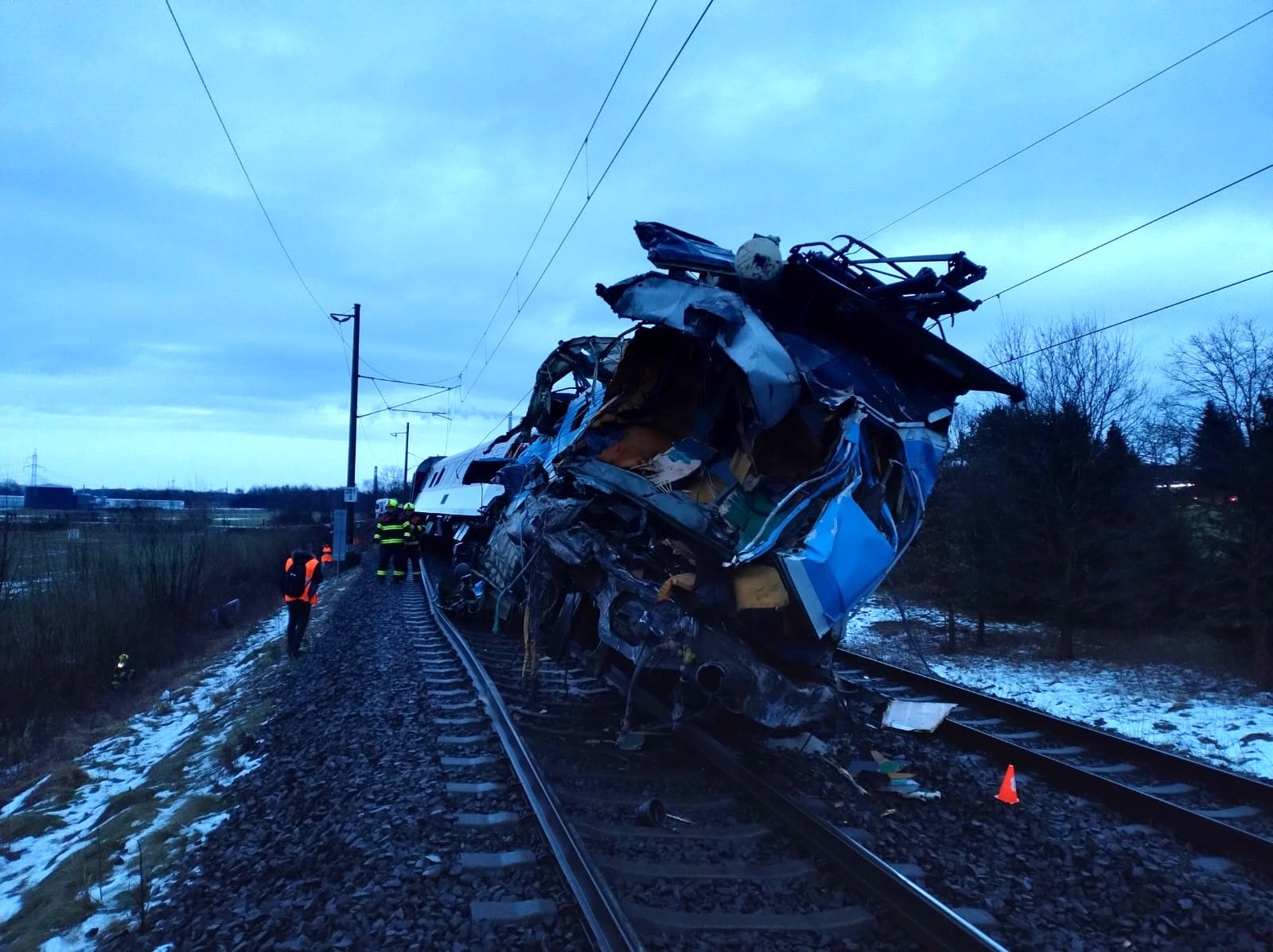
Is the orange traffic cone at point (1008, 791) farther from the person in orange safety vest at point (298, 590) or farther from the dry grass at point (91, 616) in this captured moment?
the dry grass at point (91, 616)

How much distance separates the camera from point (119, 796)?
705cm

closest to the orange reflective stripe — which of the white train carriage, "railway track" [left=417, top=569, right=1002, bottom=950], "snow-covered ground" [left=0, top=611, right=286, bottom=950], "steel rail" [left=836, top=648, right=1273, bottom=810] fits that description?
"snow-covered ground" [left=0, top=611, right=286, bottom=950]

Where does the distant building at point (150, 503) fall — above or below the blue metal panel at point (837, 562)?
above

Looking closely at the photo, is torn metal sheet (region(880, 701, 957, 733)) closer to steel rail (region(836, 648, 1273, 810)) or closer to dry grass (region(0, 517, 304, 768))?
steel rail (region(836, 648, 1273, 810))

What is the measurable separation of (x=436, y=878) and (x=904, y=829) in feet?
8.91

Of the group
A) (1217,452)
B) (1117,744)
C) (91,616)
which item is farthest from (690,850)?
(91,616)

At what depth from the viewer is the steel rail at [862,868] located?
347cm

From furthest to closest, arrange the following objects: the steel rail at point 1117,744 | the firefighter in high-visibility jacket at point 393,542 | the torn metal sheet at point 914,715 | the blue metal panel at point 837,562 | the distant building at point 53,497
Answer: the distant building at point 53,497 < the firefighter in high-visibility jacket at point 393,542 < the torn metal sheet at point 914,715 < the steel rail at point 1117,744 < the blue metal panel at point 837,562

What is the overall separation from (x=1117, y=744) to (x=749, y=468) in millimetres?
3832

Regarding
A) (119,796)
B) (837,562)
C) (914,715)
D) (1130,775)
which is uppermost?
(837,562)

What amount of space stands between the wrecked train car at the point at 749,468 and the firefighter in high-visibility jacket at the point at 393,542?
12532mm

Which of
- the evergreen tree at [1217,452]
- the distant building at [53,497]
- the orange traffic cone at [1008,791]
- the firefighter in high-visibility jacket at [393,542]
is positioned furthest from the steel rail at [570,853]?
the distant building at [53,497]

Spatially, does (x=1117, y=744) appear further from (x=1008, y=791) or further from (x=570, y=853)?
(x=570, y=853)

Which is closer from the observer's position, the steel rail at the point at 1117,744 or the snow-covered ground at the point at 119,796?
the snow-covered ground at the point at 119,796
